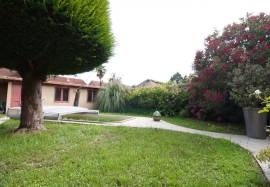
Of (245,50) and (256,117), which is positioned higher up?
(245,50)

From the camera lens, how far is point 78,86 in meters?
19.7

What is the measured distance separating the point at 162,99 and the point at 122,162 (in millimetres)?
13040

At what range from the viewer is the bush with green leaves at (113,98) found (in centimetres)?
1889

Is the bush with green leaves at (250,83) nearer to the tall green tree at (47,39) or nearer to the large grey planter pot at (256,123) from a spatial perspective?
the large grey planter pot at (256,123)

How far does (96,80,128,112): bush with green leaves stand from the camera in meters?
18.9

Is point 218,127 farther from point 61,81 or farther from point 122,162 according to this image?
point 61,81

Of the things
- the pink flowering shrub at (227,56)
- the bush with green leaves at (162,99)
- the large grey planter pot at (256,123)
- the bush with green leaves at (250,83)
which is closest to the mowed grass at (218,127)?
the pink flowering shrub at (227,56)

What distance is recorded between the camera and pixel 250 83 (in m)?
7.96

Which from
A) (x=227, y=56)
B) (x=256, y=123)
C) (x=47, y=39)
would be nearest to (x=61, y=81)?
(x=47, y=39)

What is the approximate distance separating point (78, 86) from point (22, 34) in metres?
14.6

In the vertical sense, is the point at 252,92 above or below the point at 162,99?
above

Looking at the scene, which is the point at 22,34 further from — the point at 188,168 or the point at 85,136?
the point at 188,168

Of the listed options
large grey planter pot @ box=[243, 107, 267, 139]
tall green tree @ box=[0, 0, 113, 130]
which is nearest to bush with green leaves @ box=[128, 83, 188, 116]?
large grey planter pot @ box=[243, 107, 267, 139]

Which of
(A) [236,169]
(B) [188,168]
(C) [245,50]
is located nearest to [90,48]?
(B) [188,168]
